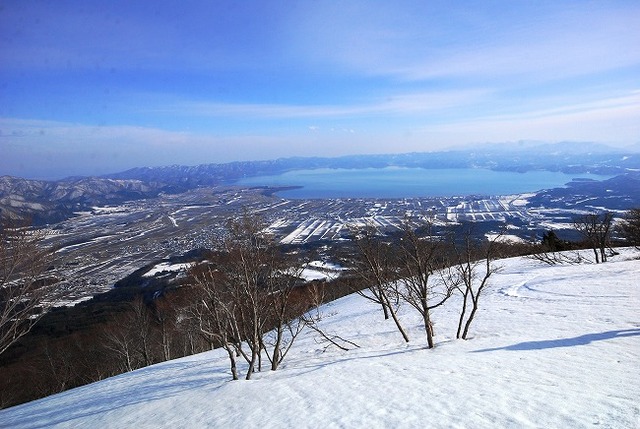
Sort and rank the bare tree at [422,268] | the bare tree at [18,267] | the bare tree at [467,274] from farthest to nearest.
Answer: the bare tree at [467,274], the bare tree at [422,268], the bare tree at [18,267]

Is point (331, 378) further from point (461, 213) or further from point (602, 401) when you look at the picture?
point (461, 213)

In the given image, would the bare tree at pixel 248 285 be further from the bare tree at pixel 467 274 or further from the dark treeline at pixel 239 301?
the bare tree at pixel 467 274

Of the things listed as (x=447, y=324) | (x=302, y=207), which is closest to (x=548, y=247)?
(x=447, y=324)

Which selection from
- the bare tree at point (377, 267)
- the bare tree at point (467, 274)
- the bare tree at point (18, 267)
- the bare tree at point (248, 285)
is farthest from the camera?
the bare tree at point (377, 267)

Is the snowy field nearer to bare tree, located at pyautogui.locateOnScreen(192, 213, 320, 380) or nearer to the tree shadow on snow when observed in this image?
the tree shadow on snow

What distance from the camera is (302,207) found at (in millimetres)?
117438

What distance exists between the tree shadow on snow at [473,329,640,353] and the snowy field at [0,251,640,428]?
0.03 meters

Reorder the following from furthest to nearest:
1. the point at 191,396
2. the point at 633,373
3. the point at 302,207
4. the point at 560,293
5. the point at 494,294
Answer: the point at 302,207 → the point at 494,294 → the point at 560,293 → the point at 191,396 → the point at 633,373

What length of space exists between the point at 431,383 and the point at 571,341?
625cm

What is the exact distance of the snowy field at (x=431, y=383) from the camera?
671 centimetres

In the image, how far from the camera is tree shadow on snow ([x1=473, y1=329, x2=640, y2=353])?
11234 mm

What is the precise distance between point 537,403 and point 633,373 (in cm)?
336

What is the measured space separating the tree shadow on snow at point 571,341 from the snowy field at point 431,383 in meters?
0.03

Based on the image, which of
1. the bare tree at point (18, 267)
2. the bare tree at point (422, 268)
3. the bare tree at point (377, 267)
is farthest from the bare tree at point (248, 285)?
the bare tree at point (18, 267)
